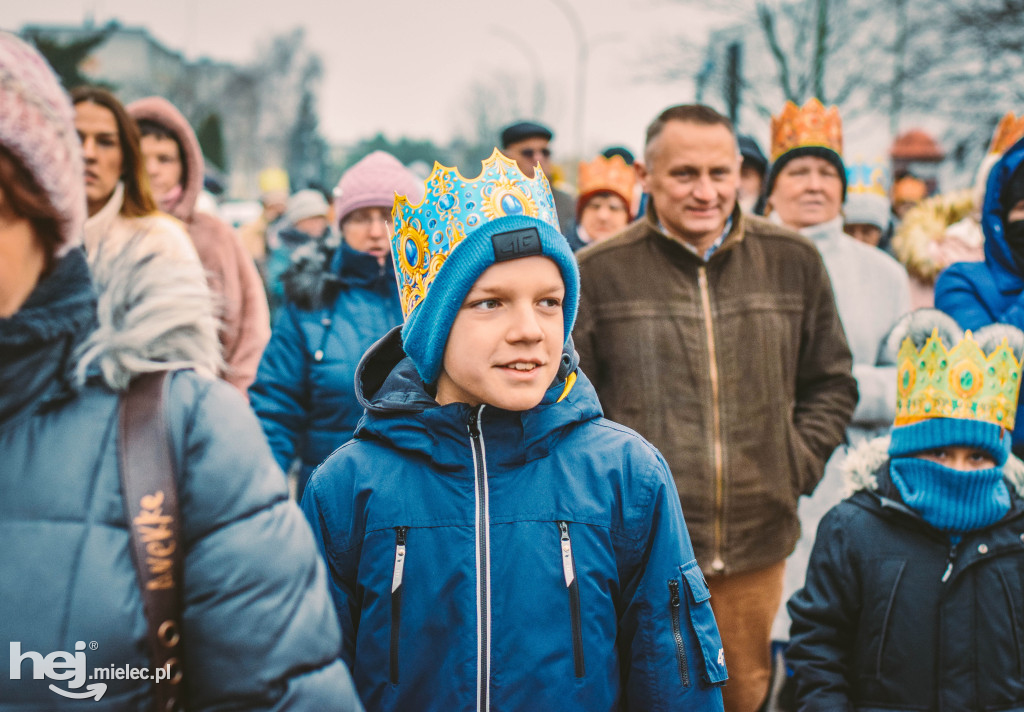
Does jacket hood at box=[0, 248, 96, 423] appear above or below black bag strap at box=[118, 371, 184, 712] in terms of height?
above

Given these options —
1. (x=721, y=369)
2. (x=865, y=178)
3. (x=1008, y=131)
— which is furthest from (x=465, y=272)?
(x=865, y=178)

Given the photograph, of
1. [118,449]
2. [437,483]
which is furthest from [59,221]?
[437,483]

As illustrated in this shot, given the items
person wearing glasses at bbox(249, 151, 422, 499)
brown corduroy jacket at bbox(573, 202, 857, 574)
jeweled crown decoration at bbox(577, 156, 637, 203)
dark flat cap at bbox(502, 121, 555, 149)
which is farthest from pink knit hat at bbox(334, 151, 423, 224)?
dark flat cap at bbox(502, 121, 555, 149)

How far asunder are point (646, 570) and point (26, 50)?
166 centimetres

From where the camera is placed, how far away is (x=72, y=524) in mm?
1481

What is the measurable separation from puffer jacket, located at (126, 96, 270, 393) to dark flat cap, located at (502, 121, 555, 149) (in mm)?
3077

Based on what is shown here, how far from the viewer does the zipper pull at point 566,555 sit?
2184mm

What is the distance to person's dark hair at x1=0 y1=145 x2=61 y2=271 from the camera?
1505 millimetres

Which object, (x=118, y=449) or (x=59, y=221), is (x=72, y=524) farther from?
(x=59, y=221)

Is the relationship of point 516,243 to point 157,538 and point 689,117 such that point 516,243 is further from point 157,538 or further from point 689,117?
point 689,117

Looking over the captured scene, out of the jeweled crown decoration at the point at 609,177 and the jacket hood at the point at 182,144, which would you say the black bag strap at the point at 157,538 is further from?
the jeweled crown decoration at the point at 609,177

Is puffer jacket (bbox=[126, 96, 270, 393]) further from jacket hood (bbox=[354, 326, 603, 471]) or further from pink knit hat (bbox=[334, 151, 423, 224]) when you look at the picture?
jacket hood (bbox=[354, 326, 603, 471])

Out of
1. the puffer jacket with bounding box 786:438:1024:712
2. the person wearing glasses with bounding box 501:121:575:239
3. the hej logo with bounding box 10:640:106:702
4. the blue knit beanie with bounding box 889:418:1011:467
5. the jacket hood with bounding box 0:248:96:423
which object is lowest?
the puffer jacket with bounding box 786:438:1024:712

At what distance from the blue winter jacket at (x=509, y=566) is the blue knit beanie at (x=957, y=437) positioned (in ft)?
4.12
